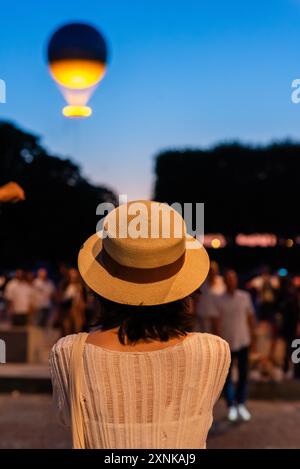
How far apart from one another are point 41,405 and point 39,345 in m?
5.18

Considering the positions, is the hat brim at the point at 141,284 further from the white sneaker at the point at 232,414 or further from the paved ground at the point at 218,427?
the white sneaker at the point at 232,414

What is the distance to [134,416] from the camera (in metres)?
2.49

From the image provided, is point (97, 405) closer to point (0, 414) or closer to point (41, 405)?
point (0, 414)

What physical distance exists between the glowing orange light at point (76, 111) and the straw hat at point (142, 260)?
2.22 metres

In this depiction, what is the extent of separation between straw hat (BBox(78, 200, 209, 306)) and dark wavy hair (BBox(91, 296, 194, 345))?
42 mm

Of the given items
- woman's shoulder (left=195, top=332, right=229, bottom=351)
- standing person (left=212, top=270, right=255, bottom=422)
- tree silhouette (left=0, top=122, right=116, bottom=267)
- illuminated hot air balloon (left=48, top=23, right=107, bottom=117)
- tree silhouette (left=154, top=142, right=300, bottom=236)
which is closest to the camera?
woman's shoulder (left=195, top=332, right=229, bottom=351)

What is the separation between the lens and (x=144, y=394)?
250 cm

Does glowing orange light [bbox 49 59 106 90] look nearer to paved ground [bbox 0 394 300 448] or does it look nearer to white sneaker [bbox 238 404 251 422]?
paved ground [bbox 0 394 300 448]

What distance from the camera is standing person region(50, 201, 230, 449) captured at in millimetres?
2488

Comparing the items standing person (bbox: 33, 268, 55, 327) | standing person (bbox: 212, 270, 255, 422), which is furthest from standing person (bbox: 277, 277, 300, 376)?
standing person (bbox: 33, 268, 55, 327)

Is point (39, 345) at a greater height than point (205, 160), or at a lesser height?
lesser

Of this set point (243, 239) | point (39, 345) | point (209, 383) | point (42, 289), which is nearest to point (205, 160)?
point (243, 239)

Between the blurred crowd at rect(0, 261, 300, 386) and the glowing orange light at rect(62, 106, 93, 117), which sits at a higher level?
the glowing orange light at rect(62, 106, 93, 117)

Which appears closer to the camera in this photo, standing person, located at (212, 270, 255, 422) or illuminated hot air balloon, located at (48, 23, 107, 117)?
illuminated hot air balloon, located at (48, 23, 107, 117)
